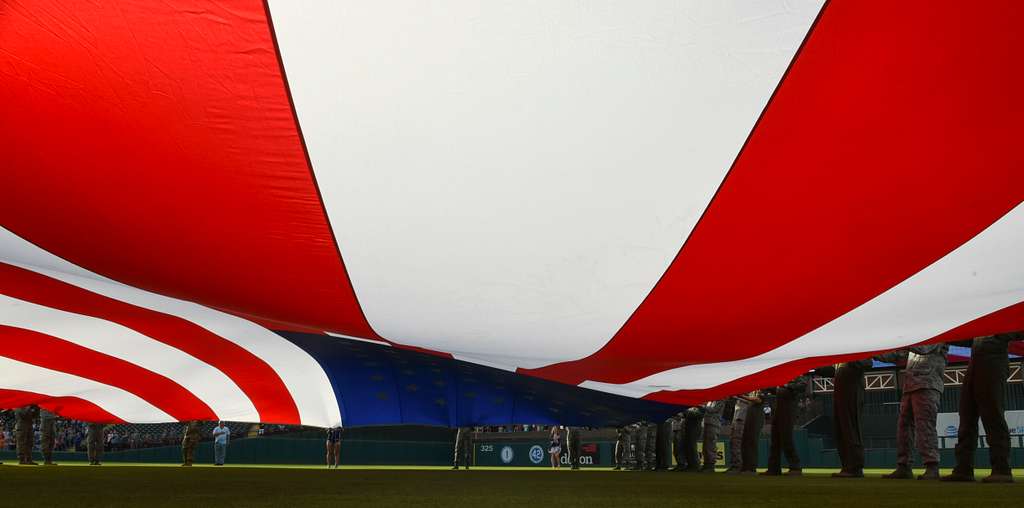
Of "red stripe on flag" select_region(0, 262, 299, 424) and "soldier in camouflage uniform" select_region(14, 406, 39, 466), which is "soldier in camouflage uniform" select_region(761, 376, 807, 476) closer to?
"red stripe on flag" select_region(0, 262, 299, 424)

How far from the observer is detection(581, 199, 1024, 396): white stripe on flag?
2.70 metres

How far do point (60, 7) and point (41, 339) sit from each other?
4.49 metres

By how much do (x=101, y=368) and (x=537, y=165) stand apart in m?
5.65

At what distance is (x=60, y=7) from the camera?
5.90ft

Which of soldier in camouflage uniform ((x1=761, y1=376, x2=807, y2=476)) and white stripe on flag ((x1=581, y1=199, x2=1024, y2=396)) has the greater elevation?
white stripe on flag ((x1=581, y1=199, x2=1024, y2=396))

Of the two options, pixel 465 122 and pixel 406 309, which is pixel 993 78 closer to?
pixel 465 122

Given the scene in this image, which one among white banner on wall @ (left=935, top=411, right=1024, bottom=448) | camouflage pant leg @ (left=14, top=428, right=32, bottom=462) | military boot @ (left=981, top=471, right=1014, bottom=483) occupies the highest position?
military boot @ (left=981, top=471, right=1014, bottom=483)

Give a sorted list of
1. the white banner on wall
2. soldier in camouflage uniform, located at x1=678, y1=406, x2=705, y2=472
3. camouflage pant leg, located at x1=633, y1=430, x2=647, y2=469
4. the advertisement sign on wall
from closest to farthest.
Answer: soldier in camouflage uniform, located at x1=678, y1=406, x2=705, y2=472 → camouflage pant leg, located at x1=633, y1=430, x2=647, y2=469 → the white banner on wall → the advertisement sign on wall

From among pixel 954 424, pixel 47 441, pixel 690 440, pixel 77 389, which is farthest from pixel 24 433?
pixel 954 424

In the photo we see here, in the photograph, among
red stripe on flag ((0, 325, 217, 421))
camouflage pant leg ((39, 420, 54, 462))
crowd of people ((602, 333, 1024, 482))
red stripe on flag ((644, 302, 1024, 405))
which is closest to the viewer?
red stripe on flag ((644, 302, 1024, 405))

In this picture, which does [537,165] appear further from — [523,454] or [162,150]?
[523,454]

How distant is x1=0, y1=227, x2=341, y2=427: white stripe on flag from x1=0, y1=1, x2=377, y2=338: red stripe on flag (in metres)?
0.24

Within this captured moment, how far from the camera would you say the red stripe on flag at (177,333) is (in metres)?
4.27

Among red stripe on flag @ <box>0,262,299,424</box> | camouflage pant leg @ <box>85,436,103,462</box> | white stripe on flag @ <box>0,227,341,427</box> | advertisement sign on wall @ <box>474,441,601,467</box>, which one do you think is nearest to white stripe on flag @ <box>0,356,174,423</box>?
red stripe on flag @ <box>0,262,299,424</box>
